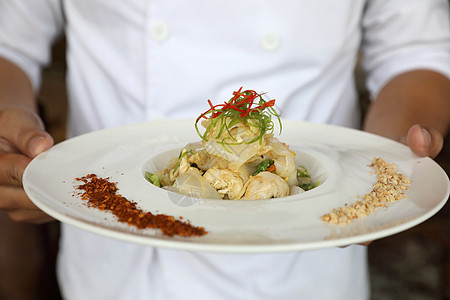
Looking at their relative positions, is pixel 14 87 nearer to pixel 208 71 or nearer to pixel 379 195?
pixel 208 71

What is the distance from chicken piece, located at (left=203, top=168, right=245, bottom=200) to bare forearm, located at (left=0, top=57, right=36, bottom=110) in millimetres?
981

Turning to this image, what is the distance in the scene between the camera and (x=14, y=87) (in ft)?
6.05

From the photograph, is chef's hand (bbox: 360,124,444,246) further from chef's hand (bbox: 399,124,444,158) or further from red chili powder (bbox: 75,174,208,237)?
red chili powder (bbox: 75,174,208,237)

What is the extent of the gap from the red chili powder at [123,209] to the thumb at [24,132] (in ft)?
0.70

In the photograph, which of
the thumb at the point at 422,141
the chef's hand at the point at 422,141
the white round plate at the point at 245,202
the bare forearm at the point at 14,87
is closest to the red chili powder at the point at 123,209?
the white round plate at the point at 245,202

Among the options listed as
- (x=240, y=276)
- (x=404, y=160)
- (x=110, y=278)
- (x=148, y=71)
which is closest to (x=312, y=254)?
(x=240, y=276)

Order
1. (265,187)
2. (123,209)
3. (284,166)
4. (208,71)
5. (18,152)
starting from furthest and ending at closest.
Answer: (208,71)
(18,152)
(284,166)
(265,187)
(123,209)

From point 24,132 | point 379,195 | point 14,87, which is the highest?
point 379,195

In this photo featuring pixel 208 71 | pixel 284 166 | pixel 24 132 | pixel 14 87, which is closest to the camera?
pixel 284 166

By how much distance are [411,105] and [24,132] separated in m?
1.39

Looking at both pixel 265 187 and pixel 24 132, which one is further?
pixel 24 132

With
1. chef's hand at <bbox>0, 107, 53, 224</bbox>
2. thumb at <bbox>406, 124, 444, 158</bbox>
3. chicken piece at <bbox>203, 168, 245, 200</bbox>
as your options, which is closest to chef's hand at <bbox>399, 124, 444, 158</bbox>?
thumb at <bbox>406, 124, 444, 158</bbox>

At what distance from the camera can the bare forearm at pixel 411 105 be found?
1773 mm

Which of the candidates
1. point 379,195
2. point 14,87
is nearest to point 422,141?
point 379,195
